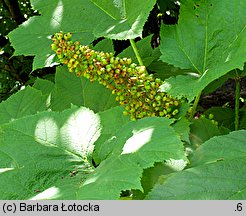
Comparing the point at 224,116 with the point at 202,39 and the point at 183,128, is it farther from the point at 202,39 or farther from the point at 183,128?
the point at 183,128

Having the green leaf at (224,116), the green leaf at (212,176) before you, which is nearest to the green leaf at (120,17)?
the green leaf at (212,176)

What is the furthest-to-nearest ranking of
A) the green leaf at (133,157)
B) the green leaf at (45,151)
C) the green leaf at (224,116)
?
the green leaf at (224,116)
the green leaf at (45,151)
the green leaf at (133,157)

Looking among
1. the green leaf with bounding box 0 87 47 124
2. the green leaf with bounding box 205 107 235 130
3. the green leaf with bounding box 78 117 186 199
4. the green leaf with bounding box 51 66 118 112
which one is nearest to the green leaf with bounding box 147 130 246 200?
the green leaf with bounding box 78 117 186 199

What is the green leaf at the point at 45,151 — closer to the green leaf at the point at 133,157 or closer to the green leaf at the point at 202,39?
the green leaf at the point at 133,157

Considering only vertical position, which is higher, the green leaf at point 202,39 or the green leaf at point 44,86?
the green leaf at point 202,39

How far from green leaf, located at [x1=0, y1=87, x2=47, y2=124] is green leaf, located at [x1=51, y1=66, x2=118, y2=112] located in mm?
74

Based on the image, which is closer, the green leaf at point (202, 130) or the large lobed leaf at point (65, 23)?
the green leaf at point (202, 130)

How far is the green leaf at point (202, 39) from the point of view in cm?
189

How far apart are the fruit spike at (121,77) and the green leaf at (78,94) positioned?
0.35 m

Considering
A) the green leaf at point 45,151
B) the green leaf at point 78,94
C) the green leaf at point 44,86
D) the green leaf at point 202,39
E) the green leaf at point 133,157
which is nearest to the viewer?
the green leaf at point 133,157

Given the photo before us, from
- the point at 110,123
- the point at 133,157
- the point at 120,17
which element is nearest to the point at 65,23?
the point at 120,17

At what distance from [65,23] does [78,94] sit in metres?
0.37

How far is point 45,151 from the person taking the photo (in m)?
1.85

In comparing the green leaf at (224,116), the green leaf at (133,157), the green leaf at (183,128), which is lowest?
the green leaf at (224,116)
